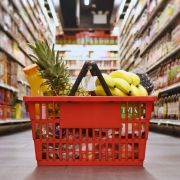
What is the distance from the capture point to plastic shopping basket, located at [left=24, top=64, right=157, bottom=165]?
1392mm

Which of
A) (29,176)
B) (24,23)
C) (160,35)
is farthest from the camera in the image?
(24,23)

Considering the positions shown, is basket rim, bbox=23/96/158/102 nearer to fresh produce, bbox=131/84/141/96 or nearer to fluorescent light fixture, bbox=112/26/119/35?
fresh produce, bbox=131/84/141/96

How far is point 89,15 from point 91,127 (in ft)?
37.0

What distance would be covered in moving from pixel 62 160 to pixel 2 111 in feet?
9.93

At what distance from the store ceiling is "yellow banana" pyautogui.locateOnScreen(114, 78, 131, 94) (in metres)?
9.06

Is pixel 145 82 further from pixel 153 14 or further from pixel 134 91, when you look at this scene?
pixel 153 14

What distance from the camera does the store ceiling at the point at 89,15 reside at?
10766 millimetres

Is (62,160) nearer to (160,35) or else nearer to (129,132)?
(129,132)

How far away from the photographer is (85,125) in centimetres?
140

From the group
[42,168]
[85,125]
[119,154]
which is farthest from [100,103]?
[42,168]

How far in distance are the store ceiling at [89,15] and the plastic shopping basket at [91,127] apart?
9177 millimetres

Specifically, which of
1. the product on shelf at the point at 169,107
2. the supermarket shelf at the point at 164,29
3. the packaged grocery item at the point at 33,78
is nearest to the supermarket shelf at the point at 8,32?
the supermarket shelf at the point at 164,29

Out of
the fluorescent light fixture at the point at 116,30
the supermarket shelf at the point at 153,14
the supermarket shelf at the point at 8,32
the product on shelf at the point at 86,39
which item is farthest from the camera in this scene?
the fluorescent light fixture at the point at 116,30

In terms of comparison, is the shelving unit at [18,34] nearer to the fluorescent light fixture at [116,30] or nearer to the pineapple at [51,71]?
the pineapple at [51,71]
